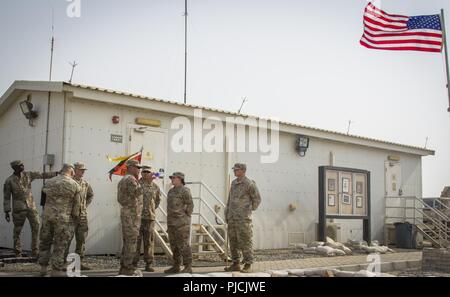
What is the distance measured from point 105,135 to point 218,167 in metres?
3.20

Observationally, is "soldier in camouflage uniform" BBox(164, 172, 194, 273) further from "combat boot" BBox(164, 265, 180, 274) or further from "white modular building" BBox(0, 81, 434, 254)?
"white modular building" BBox(0, 81, 434, 254)

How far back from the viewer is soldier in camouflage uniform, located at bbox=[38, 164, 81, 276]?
7.48 metres

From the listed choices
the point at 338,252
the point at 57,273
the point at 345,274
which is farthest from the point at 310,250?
the point at 57,273

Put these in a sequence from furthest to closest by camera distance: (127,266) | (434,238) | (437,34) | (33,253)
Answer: (434,238) < (437,34) < (33,253) < (127,266)

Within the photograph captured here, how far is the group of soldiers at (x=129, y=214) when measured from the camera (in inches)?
299

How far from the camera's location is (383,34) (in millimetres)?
10742

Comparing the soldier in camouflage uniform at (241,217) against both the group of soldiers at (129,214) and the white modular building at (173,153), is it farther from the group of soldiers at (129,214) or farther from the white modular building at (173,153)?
the white modular building at (173,153)

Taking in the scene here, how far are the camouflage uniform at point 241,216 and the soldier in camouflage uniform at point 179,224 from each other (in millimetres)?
845

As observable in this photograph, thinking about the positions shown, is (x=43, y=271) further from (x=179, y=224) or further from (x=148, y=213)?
(x=179, y=224)

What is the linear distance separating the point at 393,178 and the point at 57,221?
42.5 ft

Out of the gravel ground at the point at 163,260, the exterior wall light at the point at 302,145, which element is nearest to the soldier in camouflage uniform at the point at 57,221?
the gravel ground at the point at 163,260

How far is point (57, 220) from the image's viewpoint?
A: 755 centimetres
